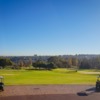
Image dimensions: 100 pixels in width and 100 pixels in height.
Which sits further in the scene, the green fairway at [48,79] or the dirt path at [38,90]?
the green fairway at [48,79]

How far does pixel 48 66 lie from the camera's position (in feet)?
322

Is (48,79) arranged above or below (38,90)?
above

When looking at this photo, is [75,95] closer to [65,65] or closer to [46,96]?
[46,96]

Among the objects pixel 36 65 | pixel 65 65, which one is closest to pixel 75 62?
pixel 65 65

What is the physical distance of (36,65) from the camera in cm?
10294

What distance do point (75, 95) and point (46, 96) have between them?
3055mm

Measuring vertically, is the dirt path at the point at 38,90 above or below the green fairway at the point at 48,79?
below

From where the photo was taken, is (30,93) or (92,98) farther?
(30,93)

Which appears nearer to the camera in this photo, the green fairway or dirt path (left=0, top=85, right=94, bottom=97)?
dirt path (left=0, top=85, right=94, bottom=97)

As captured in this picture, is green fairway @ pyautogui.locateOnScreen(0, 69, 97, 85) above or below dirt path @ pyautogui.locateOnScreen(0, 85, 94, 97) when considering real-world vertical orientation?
above

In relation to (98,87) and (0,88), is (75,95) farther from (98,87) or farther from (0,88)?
(0,88)

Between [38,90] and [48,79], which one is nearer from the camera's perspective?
[38,90]

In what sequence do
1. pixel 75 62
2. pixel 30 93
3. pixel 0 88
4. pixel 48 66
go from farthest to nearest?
pixel 75 62, pixel 48 66, pixel 0 88, pixel 30 93

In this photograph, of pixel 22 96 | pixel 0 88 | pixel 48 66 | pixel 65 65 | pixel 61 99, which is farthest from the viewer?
pixel 65 65
